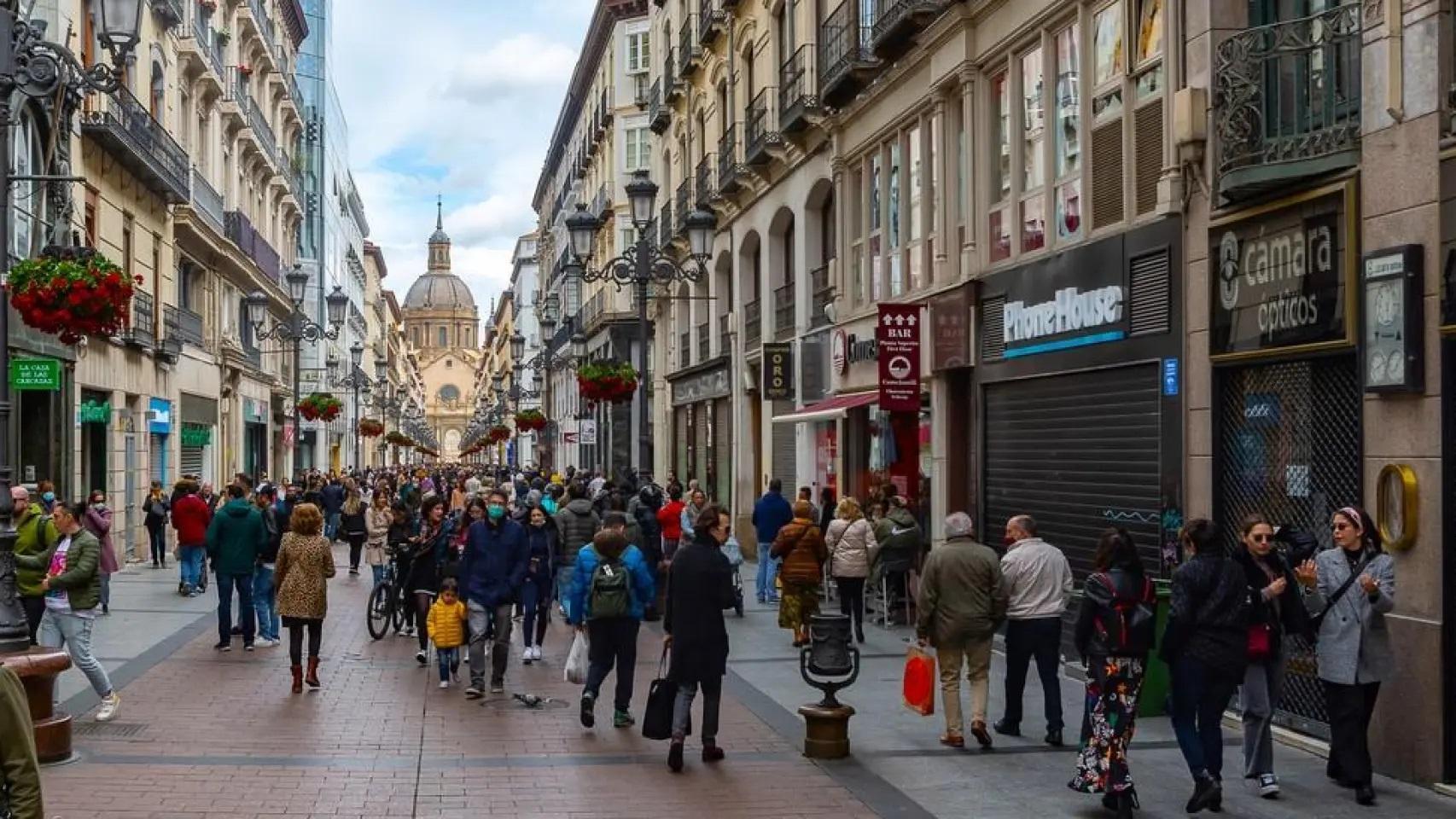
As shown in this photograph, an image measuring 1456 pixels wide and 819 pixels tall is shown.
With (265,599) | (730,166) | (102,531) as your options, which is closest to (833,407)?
(265,599)

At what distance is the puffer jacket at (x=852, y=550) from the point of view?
682 inches

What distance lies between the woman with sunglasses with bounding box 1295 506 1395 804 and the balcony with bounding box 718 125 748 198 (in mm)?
22001

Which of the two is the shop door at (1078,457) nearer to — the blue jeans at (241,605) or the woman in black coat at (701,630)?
the woman in black coat at (701,630)

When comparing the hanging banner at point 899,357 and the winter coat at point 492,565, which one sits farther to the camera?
the hanging banner at point 899,357

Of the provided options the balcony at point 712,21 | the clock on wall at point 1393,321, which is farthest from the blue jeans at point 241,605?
the balcony at point 712,21

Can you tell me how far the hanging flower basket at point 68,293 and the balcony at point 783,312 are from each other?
16.1 metres

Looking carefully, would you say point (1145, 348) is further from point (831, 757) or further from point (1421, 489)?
point (831, 757)

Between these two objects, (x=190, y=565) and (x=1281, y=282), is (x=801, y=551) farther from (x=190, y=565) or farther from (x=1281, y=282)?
(x=190, y=565)

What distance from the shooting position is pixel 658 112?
41938 mm

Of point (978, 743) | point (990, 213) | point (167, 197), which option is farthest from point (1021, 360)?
point (167, 197)

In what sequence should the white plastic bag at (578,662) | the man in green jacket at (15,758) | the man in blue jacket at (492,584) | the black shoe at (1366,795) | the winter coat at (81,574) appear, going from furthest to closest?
the man in blue jacket at (492,584) → the white plastic bag at (578,662) → the winter coat at (81,574) → the black shoe at (1366,795) → the man in green jacket at (15,758)

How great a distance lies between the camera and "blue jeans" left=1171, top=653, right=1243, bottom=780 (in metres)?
9.27

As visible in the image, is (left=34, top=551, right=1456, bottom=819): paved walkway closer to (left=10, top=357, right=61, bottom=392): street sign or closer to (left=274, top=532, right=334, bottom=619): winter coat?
(left=274, top=532, right=334, bottom=619): winter coat

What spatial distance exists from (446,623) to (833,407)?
34.8ft
